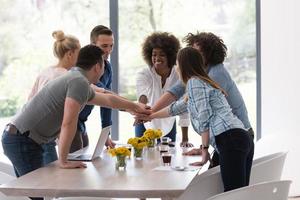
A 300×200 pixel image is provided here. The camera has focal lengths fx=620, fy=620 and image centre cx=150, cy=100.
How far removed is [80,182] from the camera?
268cm

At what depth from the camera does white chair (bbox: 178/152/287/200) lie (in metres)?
3.26

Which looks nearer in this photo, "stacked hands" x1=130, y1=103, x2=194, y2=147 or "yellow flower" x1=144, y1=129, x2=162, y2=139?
"yellow flower" x1=144, y1=129, x2=162, y2=139

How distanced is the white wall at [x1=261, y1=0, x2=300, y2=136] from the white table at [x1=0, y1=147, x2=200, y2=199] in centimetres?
250

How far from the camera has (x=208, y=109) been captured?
321 centimetres

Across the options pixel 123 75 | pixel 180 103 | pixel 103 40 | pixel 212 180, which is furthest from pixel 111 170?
pixel 123 75

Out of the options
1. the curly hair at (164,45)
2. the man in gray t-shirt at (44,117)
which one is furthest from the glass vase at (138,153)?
the curly hair at (164,45)

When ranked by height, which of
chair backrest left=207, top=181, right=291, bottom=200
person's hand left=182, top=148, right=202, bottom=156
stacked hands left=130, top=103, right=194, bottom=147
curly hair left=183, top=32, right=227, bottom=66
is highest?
curly hair left=183, top=32, right=227, bottom=66

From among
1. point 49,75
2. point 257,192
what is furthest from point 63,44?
point 257,192

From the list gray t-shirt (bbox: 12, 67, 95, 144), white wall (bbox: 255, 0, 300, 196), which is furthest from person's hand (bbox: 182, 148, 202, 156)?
white wall (bbox: 255, 0, 300, 196)

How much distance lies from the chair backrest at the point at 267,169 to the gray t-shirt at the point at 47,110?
Result: 1.05 metres

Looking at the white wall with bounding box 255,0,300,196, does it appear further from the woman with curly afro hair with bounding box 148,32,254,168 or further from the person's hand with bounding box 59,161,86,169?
the person's hand with bounding box 59,161,86,169

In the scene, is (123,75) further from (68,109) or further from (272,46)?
(68,109)

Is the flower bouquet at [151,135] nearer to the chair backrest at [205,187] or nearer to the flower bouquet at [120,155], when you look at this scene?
the chair backrest at [205,187]

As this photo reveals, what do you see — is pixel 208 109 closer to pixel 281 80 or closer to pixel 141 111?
pixel 141 111
